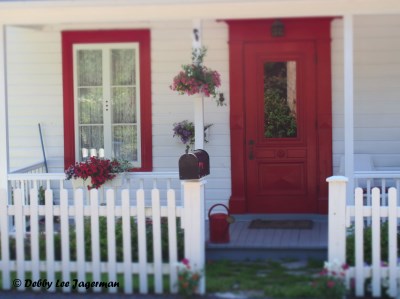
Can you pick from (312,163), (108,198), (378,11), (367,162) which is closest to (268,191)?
(312,163)

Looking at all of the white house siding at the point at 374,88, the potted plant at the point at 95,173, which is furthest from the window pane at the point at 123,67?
the white house siding at the point at 374,88

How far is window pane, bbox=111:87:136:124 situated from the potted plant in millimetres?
1262

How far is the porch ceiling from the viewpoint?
7566 millimetres

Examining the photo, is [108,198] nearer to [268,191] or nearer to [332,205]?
[332,205]

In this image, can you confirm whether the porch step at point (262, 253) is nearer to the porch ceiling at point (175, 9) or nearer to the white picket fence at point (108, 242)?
the white picket fence at point (108, 242)

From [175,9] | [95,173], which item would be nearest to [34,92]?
[95,173]

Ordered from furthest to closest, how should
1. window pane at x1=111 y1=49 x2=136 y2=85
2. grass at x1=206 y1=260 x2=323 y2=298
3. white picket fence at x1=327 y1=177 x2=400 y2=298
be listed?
window pane at x1=111 y1=49 x2=136 y2=85 < grass at x1=206 y1=260 x2=323 y2=298 < white picket fence at x1=327 y1=177 x2=400 y2=298

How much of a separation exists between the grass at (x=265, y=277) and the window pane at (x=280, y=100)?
8.18 ft

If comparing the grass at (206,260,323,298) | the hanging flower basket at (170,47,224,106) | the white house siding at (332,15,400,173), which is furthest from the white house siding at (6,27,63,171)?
the white house siding at (332,15,400,173)

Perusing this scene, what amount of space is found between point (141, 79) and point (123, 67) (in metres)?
0.33

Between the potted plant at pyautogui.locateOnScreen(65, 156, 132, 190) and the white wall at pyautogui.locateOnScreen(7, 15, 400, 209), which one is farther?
the white wall at pyautogui.locateOnScreen(7, 15, 400, 209)

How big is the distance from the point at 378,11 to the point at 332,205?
8.42 ft

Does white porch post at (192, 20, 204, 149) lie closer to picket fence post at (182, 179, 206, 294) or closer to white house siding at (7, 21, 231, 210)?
white house siding at (7, 21, 231, 210)

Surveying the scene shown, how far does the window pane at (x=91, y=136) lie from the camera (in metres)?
9.95
